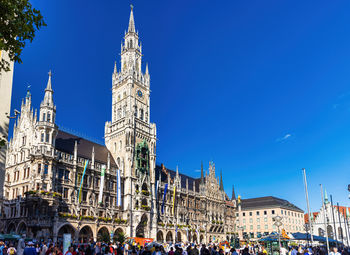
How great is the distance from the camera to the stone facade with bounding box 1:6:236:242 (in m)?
45.9

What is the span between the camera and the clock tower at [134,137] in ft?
195

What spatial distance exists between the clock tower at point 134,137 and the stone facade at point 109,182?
18 centimetres

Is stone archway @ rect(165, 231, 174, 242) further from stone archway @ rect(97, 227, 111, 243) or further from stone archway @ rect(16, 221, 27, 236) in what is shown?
stone archway @ rect(16, 221, 27, 236)

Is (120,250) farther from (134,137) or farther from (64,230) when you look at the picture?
(134,137)

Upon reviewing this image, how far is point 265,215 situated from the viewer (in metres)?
106

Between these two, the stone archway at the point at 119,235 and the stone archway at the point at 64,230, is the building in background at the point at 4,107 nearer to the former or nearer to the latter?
the stone archway at the point at 64,230

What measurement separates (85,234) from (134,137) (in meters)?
21.4

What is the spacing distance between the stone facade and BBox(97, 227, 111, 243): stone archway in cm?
19

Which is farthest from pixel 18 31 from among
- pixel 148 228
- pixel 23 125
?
pixel 148 228

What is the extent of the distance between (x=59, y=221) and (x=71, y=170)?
8.72m

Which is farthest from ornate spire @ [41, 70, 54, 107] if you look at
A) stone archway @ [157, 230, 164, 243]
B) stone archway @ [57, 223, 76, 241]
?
stone archway @ [157, 230, 164, 243]

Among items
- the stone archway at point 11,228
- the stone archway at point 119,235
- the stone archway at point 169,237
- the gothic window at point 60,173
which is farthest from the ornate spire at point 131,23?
the stone archway at point 11,228

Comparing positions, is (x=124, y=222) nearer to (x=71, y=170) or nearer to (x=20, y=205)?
(x=71, y=170)

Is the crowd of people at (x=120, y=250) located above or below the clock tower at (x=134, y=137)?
below
